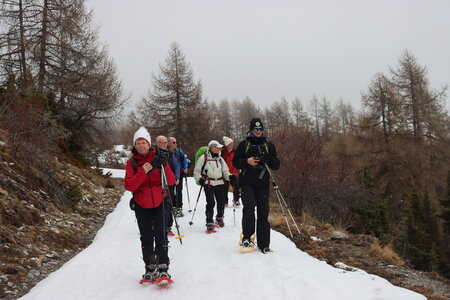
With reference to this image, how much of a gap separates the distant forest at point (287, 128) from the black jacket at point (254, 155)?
190 inches

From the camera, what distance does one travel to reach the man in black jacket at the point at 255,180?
573 centimetres

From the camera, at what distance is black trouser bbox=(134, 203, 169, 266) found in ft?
14.6

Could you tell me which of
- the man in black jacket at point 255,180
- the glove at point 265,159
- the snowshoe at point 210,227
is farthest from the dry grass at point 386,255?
the snowshoe at point 210,227

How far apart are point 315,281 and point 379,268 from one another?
1679mm

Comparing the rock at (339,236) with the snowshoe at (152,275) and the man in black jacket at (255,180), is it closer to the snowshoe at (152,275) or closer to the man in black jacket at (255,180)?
the man in black jacket at (255,180)

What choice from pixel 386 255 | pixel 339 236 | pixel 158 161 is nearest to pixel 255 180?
pixel 158 161

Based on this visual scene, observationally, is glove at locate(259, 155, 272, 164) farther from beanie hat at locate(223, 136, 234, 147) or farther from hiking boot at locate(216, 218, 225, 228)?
beanie hat at locate(223, 136, 234, 147)

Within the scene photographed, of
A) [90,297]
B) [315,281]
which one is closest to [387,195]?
[315,281]

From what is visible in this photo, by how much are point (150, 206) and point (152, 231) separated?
377 millimetres

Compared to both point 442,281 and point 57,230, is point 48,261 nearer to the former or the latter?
point 57,230

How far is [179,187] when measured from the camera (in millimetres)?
9336

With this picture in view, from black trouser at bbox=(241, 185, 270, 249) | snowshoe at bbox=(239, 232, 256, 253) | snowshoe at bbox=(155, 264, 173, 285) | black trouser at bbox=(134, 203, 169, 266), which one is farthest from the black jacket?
snowshoe at bbox=(155, 264, 173, 285)

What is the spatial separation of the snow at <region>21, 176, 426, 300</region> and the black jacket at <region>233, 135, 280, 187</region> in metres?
1.31

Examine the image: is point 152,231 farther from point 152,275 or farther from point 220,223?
point 220,223
